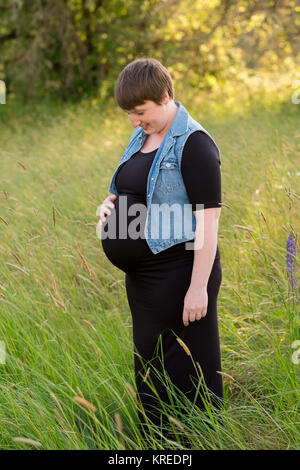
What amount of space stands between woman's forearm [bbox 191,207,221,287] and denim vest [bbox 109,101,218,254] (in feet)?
0.19

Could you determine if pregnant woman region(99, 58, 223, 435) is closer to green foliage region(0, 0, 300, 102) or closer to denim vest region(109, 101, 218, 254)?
denim vest region(109, 101, 218, 254)

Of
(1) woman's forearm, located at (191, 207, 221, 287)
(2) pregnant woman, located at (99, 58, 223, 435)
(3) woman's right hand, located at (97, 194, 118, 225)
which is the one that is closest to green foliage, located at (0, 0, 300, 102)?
(3) woman's right hand, located at (97, 194, 118, 225)

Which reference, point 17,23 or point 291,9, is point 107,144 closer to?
point 291,9

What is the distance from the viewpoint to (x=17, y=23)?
14094 mm

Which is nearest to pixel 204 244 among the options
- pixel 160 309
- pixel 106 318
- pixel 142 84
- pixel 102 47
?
pixel 160 309

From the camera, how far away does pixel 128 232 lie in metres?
2.08

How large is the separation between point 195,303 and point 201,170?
1.71ft

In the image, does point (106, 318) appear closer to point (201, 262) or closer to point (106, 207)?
point (106, 207)

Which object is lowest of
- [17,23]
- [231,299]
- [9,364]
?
[9,364]

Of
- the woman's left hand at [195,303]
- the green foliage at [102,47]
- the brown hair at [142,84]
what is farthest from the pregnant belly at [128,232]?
the green foliage at [102,47]

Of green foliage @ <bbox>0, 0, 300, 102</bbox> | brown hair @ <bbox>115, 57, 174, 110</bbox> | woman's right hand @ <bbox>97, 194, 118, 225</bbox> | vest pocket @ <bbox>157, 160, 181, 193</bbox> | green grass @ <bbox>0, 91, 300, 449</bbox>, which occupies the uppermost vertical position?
green foliage @ <bbox>0, 0, 300, 102</bbox>

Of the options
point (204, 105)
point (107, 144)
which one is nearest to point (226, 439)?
point (107, 144)

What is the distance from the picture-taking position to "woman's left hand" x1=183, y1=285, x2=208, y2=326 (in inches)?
78.1

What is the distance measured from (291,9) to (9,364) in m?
10.3
